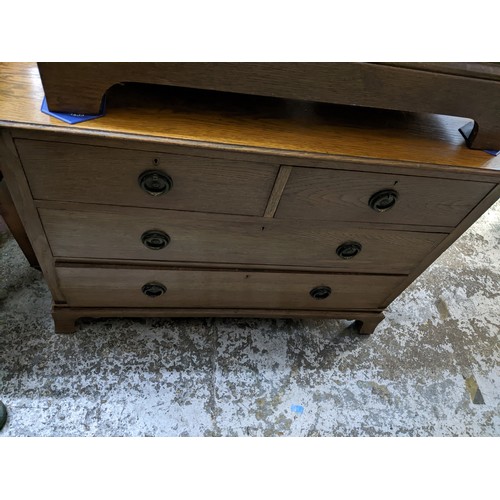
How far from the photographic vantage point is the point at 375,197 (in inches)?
37.8

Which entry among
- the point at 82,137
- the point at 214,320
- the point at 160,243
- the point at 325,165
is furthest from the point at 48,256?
the point at 325,165

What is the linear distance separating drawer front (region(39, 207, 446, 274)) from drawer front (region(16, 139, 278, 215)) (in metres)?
0.05

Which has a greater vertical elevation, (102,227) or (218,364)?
(102,227)

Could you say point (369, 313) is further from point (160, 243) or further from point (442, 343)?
point (160, 243)

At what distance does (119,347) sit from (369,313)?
0.97 metres

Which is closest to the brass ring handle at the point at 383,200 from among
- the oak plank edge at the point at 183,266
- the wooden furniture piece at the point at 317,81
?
the wooden furniture piece at the point at 317,81

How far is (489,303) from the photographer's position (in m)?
1.82

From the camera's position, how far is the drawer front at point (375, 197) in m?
0.91

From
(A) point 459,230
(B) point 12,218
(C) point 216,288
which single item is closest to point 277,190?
(C) point 216,288

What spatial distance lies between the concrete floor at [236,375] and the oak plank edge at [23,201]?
35cm

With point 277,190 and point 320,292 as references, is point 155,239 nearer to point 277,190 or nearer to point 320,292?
point 277,190

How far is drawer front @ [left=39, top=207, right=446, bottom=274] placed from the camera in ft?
3.18

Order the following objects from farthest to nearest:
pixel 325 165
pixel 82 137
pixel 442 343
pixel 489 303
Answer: pixel 489 303 < pixel 442 343 < pixel 325 165 < pixel 82 137

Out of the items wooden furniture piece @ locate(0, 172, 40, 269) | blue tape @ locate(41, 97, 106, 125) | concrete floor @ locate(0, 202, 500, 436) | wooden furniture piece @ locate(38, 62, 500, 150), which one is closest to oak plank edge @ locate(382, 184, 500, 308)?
wooden furniture piece @ locate(38, 62, 500, 150)
